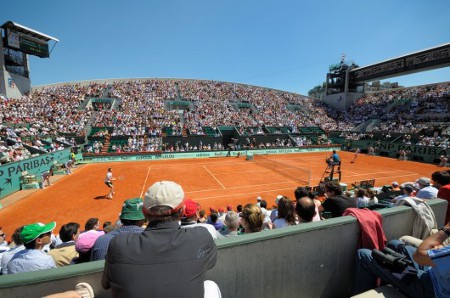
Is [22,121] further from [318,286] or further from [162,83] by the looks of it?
[318,286]

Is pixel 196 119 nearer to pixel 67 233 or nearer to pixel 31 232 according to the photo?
pixel 67 233

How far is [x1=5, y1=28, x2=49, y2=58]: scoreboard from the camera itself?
102 ft

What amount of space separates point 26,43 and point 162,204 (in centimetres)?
4706

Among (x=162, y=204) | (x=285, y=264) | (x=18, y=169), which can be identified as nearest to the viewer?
(x=162, y=204)

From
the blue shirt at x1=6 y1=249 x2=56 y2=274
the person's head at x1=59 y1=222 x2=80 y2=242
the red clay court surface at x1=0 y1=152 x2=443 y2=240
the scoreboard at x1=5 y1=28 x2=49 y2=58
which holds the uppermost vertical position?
the scoreboard at x1=5 y1=28 x2=49 y2=58

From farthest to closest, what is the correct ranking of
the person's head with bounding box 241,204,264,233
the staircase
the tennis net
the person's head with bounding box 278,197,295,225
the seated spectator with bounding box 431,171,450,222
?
1. the staircase
2. the tennis net
3. the person's head with bounding box 278,197,295,225
4. the seated spectator with bounding box 431,171,450,222
5. the person's head with bounding box 241,204,264,233

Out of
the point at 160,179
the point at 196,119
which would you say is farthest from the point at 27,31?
the point at 160,179

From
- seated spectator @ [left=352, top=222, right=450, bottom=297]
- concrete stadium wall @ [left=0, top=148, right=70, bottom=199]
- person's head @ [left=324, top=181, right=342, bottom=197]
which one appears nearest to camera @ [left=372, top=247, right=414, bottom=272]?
seated spectator @ [left=352, top=222, right=450, bottom=297]

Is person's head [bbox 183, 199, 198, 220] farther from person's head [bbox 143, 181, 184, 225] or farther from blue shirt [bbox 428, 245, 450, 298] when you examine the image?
blue shirt [bbox 428, 245, 450, 298]

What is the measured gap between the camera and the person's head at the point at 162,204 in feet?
6.21

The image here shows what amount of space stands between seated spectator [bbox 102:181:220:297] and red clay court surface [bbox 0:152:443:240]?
10.9 meters

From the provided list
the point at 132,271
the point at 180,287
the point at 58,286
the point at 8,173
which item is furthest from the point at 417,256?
the point at 8,173

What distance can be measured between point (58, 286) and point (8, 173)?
1759cm

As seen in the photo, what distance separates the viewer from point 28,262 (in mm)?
3008
